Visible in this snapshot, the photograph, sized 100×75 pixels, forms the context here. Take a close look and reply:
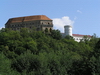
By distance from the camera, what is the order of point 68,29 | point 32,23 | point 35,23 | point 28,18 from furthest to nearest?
1. point 28,18
2. point 68,29
3. point 32,23
4. point 35,23

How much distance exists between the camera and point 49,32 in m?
88.8

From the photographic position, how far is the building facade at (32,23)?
95500 millimetres

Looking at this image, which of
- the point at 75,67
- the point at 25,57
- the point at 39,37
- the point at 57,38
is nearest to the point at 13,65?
the point at 25,57

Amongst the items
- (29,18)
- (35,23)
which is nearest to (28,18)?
(29,18)

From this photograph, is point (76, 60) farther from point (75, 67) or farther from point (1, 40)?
point (1, 40)

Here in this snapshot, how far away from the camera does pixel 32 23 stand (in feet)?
320

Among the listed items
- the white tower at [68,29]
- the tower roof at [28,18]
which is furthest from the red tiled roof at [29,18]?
the white tower at [68,29]

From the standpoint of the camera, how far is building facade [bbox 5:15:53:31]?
95.5 meters

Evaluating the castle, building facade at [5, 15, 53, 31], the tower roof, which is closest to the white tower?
the castle

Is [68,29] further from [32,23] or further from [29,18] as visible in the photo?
[29,18]

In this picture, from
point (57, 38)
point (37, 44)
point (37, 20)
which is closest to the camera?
point (37, 44)

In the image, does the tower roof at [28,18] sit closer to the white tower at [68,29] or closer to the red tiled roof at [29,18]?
the red tiled roof at [29,18]

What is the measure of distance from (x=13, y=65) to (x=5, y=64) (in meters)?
4.17

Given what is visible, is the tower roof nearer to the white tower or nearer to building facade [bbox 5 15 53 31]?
building facade [bbox 5 15 53 31]
